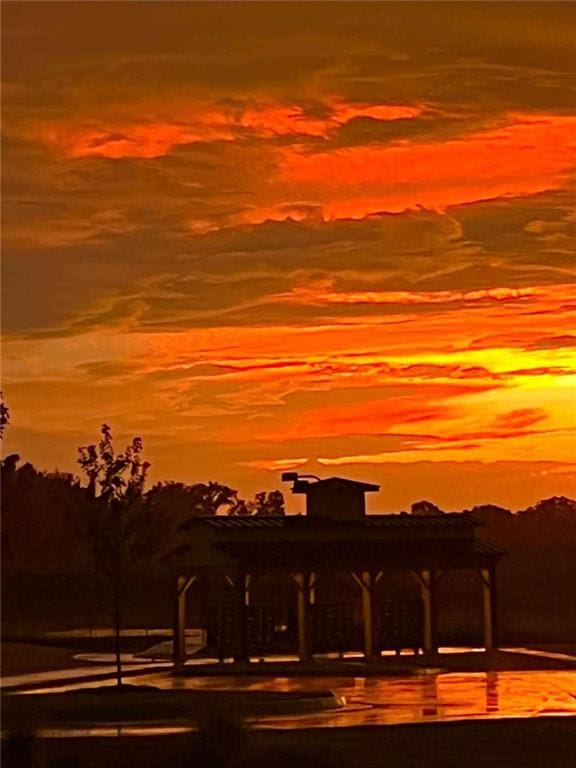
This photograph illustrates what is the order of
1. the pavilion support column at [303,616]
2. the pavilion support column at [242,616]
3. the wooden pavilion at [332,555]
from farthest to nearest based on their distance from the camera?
the pavilion support column at [303,616] < the pavilion support column at [242,616] < the wooden pavilion at [332,555]

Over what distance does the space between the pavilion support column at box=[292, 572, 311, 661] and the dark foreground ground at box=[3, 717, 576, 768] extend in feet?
22.3

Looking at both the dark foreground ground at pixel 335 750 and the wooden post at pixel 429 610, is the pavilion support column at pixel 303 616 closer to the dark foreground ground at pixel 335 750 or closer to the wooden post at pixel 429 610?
the wooden post at pixel 429 610

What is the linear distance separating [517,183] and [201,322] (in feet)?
12.6

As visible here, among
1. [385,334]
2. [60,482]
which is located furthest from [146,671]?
[385,334]

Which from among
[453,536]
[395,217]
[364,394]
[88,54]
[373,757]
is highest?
[88,54]

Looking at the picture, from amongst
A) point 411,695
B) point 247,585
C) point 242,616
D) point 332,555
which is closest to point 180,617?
point 242,616

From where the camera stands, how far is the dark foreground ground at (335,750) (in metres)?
18.2

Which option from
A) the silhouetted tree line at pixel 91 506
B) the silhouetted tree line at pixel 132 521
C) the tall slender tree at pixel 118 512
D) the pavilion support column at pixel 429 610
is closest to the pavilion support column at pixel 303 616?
the pavilion support column at pixel 429 610

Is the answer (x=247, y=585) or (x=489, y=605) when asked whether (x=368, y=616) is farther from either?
(x=489, y=605)

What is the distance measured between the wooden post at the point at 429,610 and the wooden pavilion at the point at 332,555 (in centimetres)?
1

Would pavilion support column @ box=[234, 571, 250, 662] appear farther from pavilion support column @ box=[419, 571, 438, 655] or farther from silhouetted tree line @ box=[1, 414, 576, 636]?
silhouetted tree line @ box=[1, 414, 576, 636]

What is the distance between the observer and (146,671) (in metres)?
25.5

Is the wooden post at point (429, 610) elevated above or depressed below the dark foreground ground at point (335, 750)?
above

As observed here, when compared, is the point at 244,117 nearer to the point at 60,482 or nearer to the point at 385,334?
the point at 385,334
